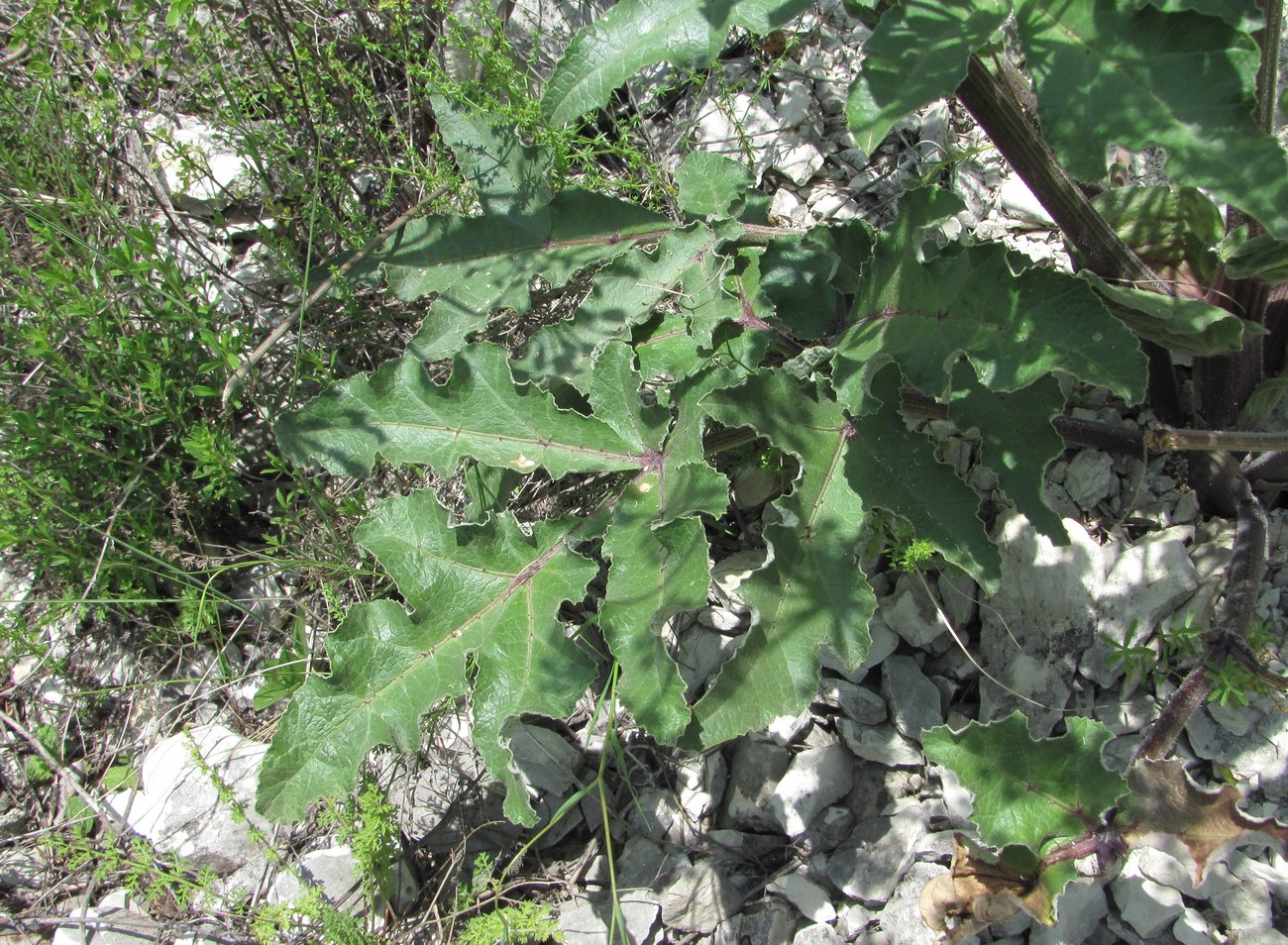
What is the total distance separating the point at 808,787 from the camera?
237 cm

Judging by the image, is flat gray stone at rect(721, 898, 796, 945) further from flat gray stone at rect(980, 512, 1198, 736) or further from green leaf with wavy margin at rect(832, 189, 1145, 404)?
green leaf with wavy margin at rect(832, 189, 1145, 404)

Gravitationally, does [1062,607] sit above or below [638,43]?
below

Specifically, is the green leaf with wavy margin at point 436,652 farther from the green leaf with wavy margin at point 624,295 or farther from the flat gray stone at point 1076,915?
the flat gray stone at point 1076,915

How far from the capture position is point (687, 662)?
8.53 ft

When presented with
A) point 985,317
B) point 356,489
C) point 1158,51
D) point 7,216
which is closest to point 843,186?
point 985,317

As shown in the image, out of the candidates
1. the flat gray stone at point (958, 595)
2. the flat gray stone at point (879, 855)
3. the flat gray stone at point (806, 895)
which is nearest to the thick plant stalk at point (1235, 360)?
the flat gray stone at point (958, 595)

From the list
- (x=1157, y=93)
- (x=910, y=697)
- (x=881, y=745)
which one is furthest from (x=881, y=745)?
(x=1157, y=93)

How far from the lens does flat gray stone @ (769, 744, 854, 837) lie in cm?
236

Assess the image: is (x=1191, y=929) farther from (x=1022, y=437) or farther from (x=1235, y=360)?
(x=1235, y=360)

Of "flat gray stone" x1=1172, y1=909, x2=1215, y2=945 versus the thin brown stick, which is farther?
the thin brown stick

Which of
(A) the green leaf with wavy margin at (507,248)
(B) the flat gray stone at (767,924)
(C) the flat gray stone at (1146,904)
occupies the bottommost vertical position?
(C) the flat gray stone at (1146,904)

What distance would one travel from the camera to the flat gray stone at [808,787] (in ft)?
7.73

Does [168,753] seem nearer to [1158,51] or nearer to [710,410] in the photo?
[710,410]

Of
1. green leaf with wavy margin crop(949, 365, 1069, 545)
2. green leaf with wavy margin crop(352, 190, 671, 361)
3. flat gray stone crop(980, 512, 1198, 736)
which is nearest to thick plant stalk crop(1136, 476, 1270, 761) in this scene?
flat gray stone crop(980, 512, 1198, 736)
